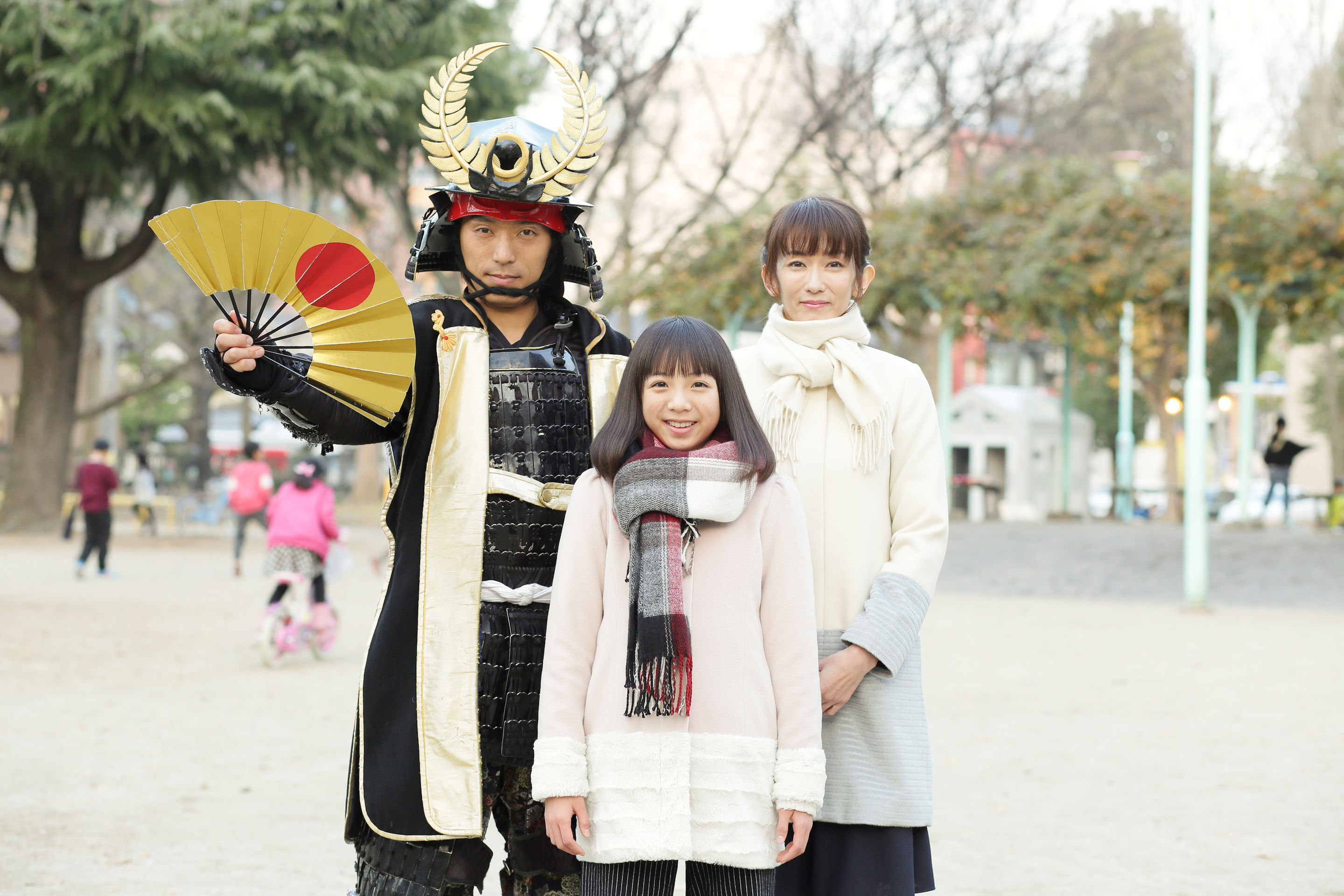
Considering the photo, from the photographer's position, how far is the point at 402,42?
1894cm

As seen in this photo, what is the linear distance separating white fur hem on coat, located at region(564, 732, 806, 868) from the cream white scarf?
2.04ft

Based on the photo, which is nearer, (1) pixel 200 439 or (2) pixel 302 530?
(2) pixel 302 530

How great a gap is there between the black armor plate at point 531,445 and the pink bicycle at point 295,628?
6608 mm

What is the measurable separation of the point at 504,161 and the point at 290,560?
22.2 ft

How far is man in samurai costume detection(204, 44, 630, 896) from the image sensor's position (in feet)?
8.79

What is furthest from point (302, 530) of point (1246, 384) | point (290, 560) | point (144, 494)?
point (144, 494)

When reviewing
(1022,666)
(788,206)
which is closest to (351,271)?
(788,206)

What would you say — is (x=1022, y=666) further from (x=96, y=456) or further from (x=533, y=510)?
(x=96, y=456)

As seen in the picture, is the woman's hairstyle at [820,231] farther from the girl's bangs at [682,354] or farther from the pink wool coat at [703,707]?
the pink wool coat at [703,707]

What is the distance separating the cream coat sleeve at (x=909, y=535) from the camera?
101 inches

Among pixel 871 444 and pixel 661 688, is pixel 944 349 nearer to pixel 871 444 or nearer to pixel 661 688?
pixel 871 444

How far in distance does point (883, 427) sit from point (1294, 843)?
342cm

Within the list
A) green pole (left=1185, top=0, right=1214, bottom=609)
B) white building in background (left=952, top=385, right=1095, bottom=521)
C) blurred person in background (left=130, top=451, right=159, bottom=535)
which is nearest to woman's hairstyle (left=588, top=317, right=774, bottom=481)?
green pole (left=1185, top=0, right=1214, bottom=609)

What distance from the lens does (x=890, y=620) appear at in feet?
8.40
